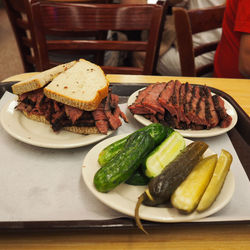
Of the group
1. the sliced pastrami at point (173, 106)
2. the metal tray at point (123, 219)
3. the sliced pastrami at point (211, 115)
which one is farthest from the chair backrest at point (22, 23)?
the sliced pastrami at point (211, 115)

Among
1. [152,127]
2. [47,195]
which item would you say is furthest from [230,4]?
[47,195]

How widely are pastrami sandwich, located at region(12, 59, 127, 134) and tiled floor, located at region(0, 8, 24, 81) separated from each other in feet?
11.6

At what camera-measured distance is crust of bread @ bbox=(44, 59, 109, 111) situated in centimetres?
137

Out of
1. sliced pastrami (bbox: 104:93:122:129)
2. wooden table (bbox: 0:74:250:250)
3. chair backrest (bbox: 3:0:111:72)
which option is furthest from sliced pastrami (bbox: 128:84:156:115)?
chair backrest (bbox: 3:0:111:72)

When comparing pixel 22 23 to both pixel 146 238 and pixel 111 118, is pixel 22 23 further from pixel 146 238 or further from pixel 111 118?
pixel 146 238

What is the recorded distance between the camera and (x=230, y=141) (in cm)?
145

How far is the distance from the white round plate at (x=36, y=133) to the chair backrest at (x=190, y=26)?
127 cm

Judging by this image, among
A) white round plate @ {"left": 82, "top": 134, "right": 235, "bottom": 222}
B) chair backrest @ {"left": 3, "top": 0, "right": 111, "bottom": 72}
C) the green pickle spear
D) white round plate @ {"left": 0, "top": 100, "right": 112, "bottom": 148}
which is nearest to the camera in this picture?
white round plate @ {"left": 82, "top": 134, "right": 235, "bottom": 222}

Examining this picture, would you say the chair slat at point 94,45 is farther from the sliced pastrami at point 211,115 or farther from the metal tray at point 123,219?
the sliced pastrami at point 211,115

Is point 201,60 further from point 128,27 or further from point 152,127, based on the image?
point 152,127

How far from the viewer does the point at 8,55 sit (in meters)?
5.60

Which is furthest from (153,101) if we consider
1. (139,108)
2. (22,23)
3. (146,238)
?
(22,23)

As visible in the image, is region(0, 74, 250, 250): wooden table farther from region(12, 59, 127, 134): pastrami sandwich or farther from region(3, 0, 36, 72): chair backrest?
region(3, 0, 36, 72): chair backrest

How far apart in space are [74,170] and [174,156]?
448mm
